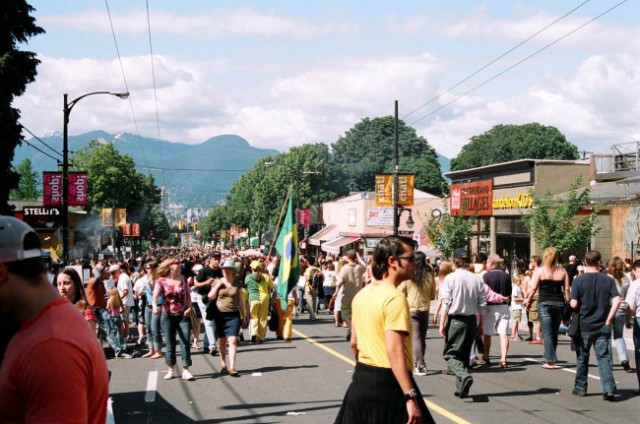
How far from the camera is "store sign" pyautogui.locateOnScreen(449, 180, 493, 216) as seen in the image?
44.8 m

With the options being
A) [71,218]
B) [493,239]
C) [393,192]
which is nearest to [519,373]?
[393,192]

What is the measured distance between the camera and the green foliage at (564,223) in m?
30.8

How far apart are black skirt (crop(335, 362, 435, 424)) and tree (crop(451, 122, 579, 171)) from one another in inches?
3711

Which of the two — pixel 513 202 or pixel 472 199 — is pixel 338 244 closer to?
pixel 472 199

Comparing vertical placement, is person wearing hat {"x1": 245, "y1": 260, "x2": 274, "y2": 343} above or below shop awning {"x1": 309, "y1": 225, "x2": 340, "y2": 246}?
below

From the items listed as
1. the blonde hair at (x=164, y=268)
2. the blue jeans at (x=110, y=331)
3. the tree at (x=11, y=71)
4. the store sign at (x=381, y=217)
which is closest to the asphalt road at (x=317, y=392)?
the blue jeans at (x=110, y=331)

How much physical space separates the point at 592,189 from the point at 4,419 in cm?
3639

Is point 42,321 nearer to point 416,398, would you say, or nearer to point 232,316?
point 416,398

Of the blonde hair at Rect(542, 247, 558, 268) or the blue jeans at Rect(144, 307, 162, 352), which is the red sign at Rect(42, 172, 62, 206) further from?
the blonde hair at Rect(542, 247, 558, 268)

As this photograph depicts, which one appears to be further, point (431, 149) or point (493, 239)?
point (431, 149)

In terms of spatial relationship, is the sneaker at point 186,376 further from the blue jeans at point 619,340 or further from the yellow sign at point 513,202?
the yellow sign at point 513,202

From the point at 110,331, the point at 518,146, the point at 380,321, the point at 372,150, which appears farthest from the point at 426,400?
the point at 372,150

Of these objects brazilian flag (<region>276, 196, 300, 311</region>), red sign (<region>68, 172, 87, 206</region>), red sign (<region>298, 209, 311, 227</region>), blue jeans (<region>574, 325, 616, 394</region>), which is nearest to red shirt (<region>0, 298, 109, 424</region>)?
blue jeans (<region>574, 325, 616, 394</region>)

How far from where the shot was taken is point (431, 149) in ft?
371
